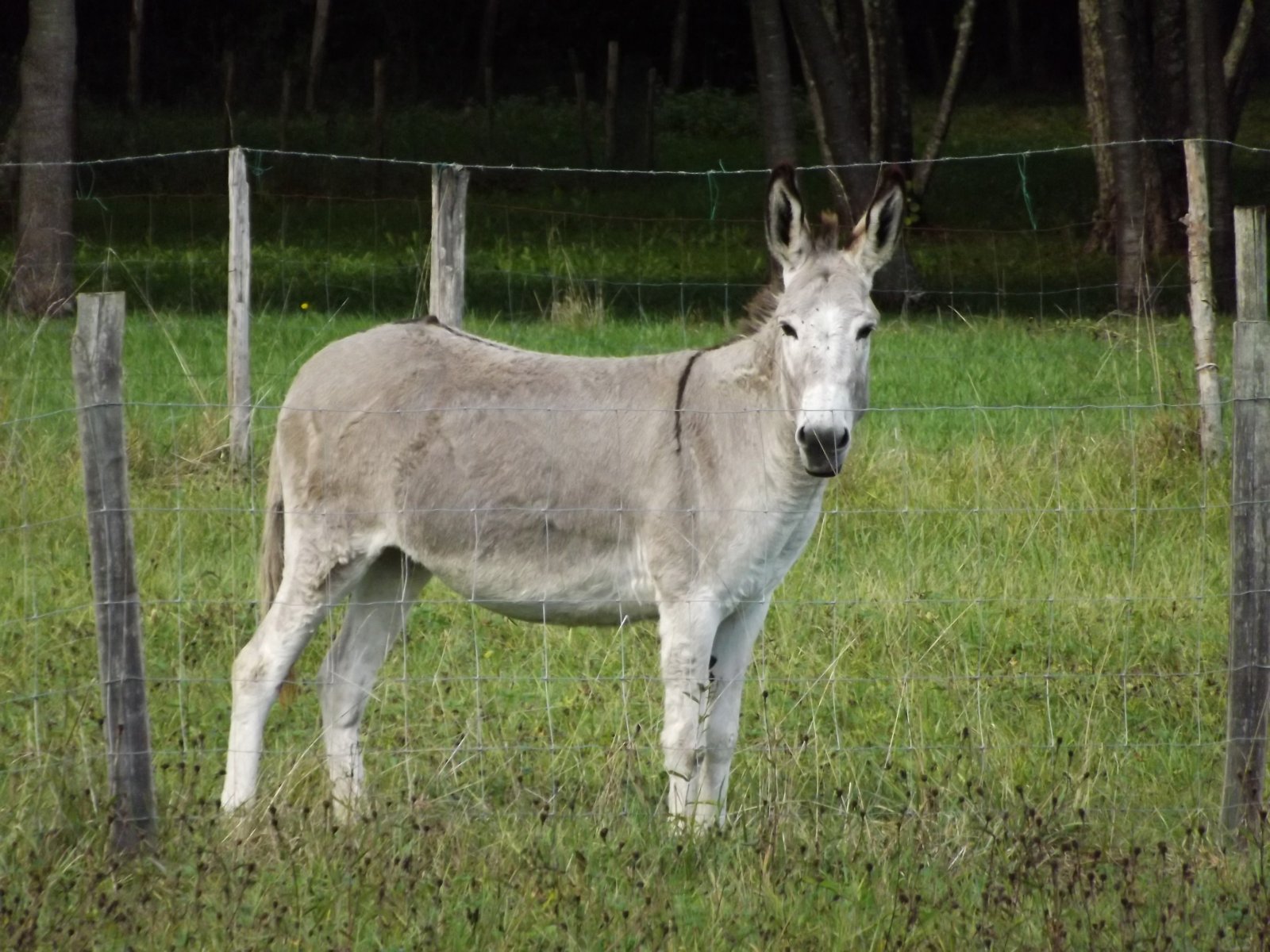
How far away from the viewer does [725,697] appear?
14.8 ft

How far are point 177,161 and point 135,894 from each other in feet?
67.8

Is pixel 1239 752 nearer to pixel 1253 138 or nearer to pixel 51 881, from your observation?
pixel 51 881

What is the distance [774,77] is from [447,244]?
24.2ft

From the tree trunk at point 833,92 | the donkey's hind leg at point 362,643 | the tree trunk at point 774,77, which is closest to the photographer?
the donkey's hind leg at point 362,643

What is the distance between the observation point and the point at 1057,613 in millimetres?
6043

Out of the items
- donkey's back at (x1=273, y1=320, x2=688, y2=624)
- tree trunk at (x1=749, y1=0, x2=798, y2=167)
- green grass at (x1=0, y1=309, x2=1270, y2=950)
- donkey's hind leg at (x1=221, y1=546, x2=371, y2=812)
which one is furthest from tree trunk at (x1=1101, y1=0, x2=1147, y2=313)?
donkey's hind leg at (x1=221, y1=546, x2=371, y2=812)

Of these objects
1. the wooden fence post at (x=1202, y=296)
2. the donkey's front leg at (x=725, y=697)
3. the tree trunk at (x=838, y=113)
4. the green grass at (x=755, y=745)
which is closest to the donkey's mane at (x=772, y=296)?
the green grass at (x=755, y=745)

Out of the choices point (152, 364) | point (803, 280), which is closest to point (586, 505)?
point (803, 280)

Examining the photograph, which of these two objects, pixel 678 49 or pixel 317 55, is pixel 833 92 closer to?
pixel 317 55

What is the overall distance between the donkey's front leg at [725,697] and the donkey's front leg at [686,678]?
0.17 ft

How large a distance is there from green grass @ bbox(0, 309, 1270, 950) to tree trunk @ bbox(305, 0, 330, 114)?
19731 millimetres

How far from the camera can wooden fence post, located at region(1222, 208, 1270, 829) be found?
3.94 metres

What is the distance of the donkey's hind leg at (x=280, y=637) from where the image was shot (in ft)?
14.9

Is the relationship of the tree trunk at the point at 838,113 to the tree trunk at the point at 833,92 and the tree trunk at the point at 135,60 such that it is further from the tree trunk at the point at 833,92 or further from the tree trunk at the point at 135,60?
the tree trunk at the point at 135,60
